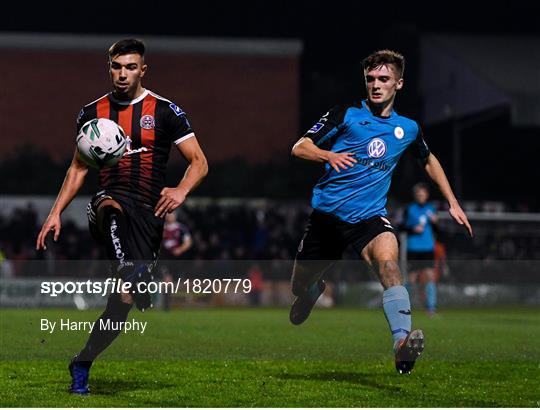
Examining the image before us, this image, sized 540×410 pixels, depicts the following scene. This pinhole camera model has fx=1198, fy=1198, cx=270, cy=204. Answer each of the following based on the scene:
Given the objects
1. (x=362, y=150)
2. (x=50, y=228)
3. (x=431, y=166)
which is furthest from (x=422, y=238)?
(x=50, y=228)

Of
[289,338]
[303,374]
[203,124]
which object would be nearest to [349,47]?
[203,124]

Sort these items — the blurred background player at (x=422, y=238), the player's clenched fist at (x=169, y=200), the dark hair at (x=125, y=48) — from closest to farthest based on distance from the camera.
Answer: the player's clenched fist at (x=169, y=200), the dark hair at (x=125, y=48), the blurred background player at (x=422, y=238)

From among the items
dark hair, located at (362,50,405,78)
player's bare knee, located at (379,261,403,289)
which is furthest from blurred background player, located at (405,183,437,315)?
player's bare knee, located at (379,261,403,289)

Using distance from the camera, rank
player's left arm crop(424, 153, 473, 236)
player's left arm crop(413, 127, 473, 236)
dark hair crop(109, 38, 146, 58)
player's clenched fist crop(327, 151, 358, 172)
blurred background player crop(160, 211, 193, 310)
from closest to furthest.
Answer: dark hair crop(109, 38, 146, 58)
player's clenched fist crop(327, 151, 358, 172)
player's left arm crop(424, 153, 473, 236)
player's left arm crop(413, 127, 473, 236)
blurred background player crop(160, 211, 193, 310)

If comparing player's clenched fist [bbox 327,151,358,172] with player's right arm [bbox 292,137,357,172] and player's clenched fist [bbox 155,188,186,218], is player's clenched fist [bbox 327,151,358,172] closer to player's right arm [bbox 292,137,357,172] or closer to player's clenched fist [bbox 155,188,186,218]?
player's right arm [bbox 292,137,357,172]

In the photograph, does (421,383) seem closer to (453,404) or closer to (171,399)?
(453,404)

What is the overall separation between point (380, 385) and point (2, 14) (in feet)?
93.6

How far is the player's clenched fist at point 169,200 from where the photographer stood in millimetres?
8250

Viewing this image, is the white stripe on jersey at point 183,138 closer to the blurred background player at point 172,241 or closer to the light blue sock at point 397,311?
the light blue sock at point 397,311

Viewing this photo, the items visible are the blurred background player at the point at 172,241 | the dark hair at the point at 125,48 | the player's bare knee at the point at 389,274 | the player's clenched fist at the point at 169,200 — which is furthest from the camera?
the blurred background player at the point at 172,241

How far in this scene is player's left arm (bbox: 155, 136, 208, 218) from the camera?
8.28m

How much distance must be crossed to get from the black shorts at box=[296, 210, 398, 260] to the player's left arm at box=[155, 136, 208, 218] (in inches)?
Result: 59.2

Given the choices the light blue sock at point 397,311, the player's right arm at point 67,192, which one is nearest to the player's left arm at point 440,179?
the light blue sock at point 397,311

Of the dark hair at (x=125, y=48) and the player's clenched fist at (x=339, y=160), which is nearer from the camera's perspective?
the dark hair at (x=125, y=48)
